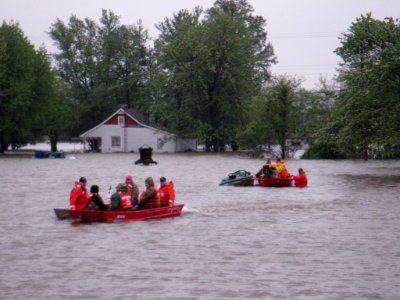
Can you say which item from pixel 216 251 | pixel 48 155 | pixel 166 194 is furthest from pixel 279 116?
pixel 216 251

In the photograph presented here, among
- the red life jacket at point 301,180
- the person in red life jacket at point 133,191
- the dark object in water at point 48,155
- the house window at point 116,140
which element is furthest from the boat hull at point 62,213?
the house window at point 116,140

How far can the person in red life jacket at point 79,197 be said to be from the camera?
2497 centimetres

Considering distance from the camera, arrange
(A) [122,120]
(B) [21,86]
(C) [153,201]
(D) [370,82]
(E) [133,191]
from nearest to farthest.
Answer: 1. (E) [133,191]
2. (C) [153,201]
3. (D) [370,82]
4. (B) [21,86]
5. (A) [122,120]

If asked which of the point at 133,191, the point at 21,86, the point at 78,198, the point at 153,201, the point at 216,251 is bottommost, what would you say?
the point at 216,251

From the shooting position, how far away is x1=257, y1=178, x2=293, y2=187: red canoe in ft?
131

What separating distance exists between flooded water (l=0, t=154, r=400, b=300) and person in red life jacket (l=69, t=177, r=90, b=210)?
0.68m

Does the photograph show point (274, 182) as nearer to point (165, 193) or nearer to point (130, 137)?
point (165, 193)

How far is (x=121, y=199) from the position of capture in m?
26.1

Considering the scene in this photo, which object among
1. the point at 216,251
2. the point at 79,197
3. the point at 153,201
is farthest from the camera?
the point at 153,201

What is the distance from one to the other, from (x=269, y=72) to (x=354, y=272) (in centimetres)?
8819

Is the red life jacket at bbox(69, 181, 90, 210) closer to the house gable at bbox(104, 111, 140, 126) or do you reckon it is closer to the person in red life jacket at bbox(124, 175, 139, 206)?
the person in red life jacket at bbox(124, 175, 139, 206)

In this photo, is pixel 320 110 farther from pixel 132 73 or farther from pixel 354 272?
pixel 354 272

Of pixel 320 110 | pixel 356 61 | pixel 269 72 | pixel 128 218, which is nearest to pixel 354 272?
pixel 128 218

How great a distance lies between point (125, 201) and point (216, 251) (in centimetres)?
686
